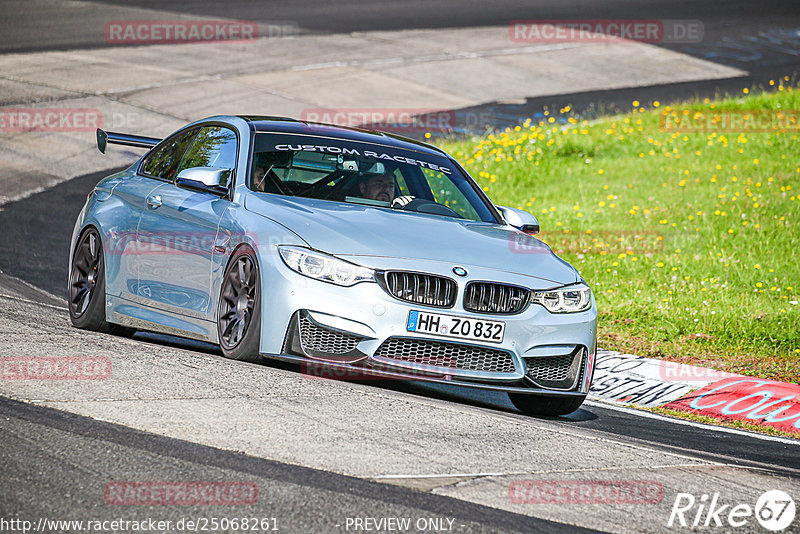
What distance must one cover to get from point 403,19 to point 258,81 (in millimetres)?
9087

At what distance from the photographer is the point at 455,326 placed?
645 cm

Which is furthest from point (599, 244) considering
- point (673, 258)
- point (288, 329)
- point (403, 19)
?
point (403, 19)

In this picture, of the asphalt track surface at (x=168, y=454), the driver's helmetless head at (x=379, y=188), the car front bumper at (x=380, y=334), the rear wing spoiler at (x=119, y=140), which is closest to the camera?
the asphalt track surface at (x=168, y=454)

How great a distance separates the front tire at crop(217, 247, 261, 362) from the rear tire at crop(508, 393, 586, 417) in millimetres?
1838

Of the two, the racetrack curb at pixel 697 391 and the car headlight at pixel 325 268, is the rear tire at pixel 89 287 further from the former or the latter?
the racetrack curb at pixel 697 391

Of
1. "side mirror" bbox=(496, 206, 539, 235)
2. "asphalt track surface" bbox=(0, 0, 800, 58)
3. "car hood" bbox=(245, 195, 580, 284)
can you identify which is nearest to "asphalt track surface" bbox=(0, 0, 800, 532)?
"car hood" bbox=(245, 195, 580, 284)

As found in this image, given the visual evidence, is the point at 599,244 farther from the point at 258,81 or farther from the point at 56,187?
the point at 258,81

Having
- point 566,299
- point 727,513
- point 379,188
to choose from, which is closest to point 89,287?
point 379,188

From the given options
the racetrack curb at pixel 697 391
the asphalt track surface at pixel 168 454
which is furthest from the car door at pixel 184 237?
the racetrack curb at pixel 697 391

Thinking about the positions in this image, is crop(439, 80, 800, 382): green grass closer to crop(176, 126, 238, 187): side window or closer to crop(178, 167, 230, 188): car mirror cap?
crop(176, 126, 238, 187): side window

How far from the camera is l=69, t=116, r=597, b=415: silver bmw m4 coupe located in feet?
21.1

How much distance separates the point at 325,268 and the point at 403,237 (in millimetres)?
584

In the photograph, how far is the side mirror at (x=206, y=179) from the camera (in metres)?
7.32

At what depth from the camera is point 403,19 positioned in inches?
1253
